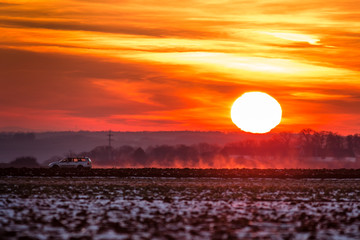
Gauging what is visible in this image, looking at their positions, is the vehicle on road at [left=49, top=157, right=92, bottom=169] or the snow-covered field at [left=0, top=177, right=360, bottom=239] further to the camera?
the vehicle on road at [left=49, top=157, right=92, bottom=169]

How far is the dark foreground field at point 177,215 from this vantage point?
26094mm

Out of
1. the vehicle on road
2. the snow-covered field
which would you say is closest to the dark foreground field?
the snow-covered field

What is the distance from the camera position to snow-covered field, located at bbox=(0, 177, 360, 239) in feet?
85.6

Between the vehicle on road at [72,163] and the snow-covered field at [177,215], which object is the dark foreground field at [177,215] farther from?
the vehicle on road at [72,163]

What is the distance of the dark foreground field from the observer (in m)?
26.1

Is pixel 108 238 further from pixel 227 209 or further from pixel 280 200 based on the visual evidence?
pixel 280 200

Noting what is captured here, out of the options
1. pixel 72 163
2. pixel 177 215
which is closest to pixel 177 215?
pixel 177 215

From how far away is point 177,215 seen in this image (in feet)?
106

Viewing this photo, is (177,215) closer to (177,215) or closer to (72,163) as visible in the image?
(177,215)

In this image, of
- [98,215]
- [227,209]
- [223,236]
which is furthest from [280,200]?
[223,236]

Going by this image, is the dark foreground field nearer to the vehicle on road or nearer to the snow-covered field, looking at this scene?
the snow-covered field

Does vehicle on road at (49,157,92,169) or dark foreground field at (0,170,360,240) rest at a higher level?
vehicle on road at (49,157,92,169)

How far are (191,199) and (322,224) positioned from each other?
14.4 meters

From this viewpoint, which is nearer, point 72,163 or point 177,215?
point 177,215
